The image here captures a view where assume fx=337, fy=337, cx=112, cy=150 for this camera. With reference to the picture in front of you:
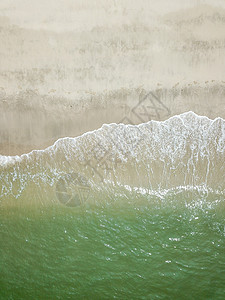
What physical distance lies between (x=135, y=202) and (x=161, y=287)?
111 centimetres

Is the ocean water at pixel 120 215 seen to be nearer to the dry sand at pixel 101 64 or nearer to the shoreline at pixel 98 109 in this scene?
the shoreline at pixel 98 109

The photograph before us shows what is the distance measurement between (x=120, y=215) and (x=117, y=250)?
1.60ft

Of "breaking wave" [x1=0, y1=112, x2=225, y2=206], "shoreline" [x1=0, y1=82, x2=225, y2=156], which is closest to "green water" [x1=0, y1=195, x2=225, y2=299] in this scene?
"breaking wave" [x1=0, y1=112, x2=225, y2=206]

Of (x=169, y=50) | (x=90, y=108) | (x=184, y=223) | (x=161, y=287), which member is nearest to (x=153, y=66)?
(x=169, y=50)

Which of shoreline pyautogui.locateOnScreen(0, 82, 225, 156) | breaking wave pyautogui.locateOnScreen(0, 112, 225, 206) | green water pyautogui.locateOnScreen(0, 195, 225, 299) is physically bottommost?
green water pyautogui.locateOnScreen(0, 195, 225, 299)

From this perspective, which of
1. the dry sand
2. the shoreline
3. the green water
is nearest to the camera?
the green water

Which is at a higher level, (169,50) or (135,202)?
(169,50)

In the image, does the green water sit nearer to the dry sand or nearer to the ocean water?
the ocean water

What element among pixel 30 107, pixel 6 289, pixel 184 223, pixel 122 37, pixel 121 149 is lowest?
pixel 6 289

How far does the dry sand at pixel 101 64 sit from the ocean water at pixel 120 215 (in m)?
0.20

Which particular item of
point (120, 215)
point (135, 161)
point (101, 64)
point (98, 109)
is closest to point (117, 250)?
point (120, 215)

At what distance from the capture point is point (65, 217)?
12.1 feet

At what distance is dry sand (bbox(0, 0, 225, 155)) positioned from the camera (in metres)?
3.80

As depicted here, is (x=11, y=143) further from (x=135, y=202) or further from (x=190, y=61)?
(x=190, y=61)
